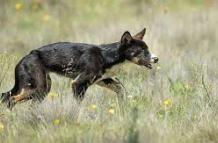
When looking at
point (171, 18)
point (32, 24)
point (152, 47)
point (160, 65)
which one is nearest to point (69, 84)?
point (160, 65)

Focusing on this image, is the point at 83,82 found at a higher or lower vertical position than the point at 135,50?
lower

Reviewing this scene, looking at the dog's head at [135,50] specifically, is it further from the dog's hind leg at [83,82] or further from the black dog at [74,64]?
the dog's hind leg at [83,82]

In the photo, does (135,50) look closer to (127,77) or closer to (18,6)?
(127,77)

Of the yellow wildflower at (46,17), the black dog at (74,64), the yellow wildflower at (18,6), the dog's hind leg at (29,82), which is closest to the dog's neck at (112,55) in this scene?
the black dog at (74,64)

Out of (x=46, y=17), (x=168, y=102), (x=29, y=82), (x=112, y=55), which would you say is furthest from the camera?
(x=46, y=17)

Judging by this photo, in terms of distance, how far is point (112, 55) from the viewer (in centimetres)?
975

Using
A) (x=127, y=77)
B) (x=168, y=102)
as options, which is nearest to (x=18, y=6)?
(x=127, y=77)

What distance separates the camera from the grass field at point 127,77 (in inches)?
297

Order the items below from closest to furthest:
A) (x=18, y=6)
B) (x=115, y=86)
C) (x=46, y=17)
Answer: (x=115, y=86)
(x=46, y=17)
(x=18, y=6)

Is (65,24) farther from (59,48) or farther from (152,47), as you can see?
(59,48)

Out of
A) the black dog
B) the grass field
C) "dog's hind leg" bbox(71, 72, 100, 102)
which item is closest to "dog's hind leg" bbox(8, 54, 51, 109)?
the black dog

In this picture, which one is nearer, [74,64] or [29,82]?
[29,82]

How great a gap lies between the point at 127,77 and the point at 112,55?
3.43ft

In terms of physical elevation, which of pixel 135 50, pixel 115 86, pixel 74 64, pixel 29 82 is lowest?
pixel 115 86
